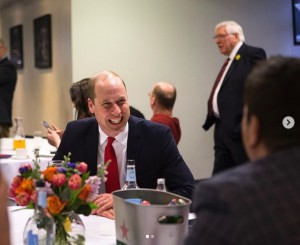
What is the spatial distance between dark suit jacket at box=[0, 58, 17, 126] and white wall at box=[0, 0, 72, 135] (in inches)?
18.0

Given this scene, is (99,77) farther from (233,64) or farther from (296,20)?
(296,20)

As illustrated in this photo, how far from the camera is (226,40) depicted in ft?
16.6

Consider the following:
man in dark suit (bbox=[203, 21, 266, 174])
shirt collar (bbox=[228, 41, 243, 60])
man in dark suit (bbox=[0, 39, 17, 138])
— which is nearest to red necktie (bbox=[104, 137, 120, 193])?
man in dark suit (bbox=[203, 21, 266, 174])

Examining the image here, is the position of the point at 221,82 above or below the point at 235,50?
below

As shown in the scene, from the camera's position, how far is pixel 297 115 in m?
1.15

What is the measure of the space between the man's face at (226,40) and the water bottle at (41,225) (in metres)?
3.80

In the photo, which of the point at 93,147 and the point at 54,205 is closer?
the point at 54,205

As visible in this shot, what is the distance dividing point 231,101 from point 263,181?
12.1ft

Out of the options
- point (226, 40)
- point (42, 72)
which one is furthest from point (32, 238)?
point (42, 72)

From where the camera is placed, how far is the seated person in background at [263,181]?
1.04 metres

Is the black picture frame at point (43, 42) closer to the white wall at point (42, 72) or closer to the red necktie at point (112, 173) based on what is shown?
the white wall at point (42, 72)

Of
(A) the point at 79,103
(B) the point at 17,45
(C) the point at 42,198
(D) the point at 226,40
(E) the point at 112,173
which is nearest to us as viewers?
(C) the point at 42,198

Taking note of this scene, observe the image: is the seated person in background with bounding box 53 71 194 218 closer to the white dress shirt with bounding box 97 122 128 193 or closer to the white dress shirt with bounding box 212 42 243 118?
the white dress shirt with bounding box 97 122 128 193

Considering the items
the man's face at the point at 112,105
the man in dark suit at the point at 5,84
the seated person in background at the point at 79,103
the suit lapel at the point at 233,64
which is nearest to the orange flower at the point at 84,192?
the man's face at the point at 112,105
